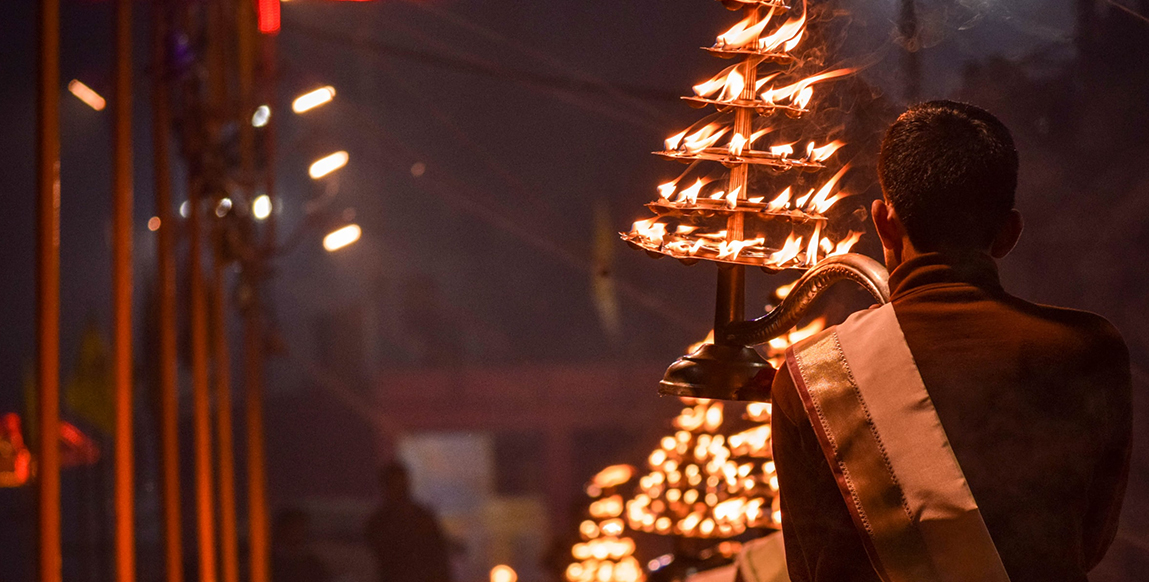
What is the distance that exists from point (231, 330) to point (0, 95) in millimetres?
2146

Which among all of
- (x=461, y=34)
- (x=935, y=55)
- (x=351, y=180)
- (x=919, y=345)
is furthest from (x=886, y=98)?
(x=351, y=180)

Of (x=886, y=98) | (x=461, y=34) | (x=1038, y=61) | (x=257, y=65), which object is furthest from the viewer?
(x=461, y=34)

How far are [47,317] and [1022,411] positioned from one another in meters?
1.95

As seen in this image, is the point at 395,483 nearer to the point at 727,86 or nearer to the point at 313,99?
the point at 313,99

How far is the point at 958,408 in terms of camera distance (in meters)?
0.87

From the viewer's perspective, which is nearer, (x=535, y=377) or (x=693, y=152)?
(x=693, y=152)

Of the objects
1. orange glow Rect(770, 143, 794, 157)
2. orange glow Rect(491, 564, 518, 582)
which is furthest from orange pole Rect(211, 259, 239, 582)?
orange glow Rect(770, 143, 794, 157)

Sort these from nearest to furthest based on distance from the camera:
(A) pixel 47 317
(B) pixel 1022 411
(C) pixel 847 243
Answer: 1. (B) pixel 1022 411
2. (C) pixel 847 243
3. (A) pixel 47 317

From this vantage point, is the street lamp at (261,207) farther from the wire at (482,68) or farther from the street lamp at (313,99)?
the wire at (482,68)

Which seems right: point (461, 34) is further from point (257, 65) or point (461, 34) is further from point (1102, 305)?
point (1102, 305)

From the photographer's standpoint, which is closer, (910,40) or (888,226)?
(888,226)

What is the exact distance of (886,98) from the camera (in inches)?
55.9

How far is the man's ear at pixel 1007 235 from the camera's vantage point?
92 cm

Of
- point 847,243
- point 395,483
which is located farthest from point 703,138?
point 395,483
